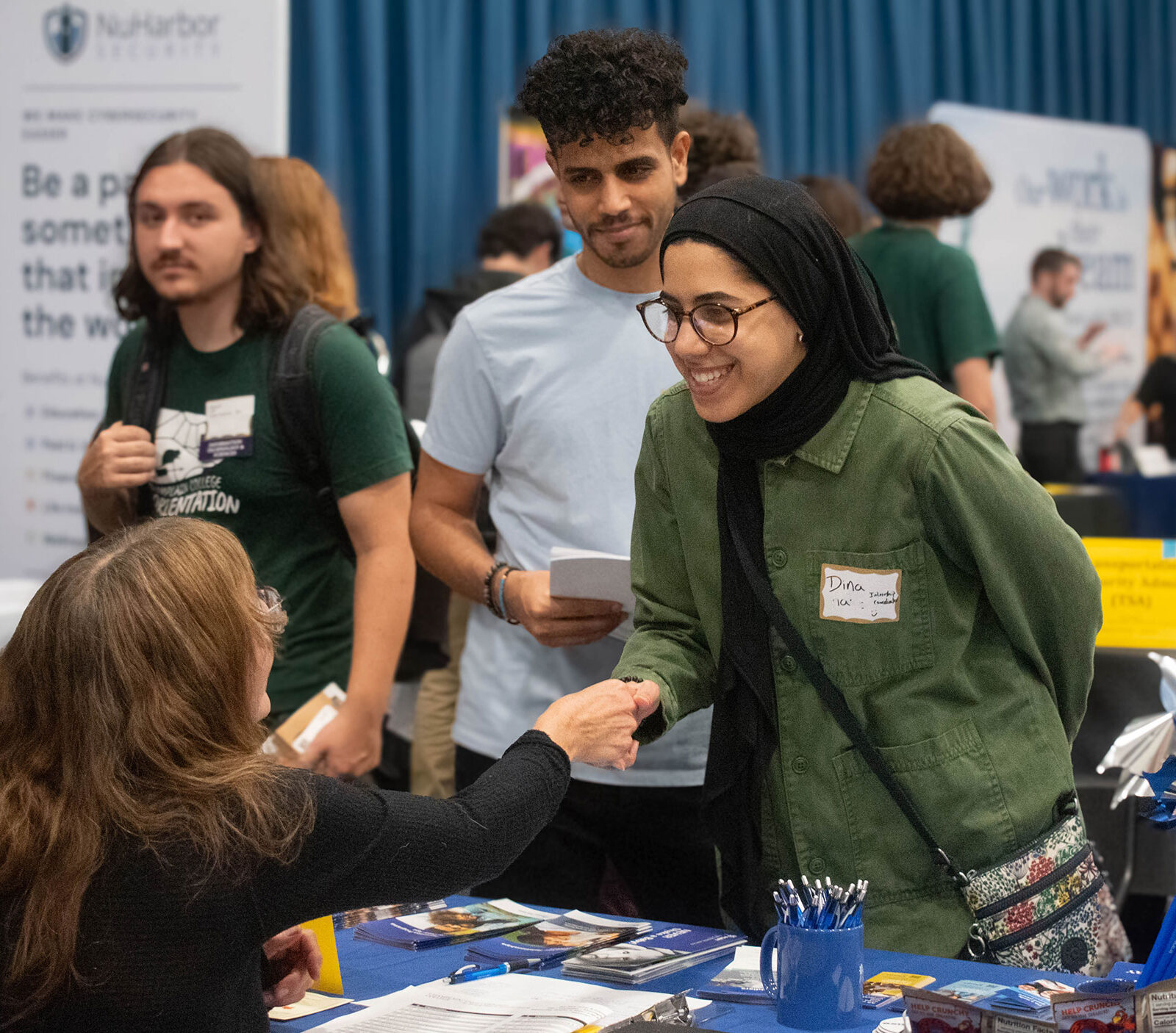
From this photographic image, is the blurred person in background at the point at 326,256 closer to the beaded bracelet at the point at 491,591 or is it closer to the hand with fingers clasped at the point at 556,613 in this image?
the beaded bracelet at the point at 491,591

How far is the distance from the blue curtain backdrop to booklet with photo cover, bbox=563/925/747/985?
3786 millimetres

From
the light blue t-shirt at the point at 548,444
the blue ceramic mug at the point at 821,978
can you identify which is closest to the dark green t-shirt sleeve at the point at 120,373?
the light blue t-shirt at the point at 548,444

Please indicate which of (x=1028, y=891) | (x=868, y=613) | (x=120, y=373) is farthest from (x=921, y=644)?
(x=120, y=373)

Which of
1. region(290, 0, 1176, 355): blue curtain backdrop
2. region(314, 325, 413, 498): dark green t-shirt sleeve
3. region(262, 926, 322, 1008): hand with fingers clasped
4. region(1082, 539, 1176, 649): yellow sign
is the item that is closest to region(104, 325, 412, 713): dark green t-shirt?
region(314, 325, 413, 498): dark green t-shirt sleeve

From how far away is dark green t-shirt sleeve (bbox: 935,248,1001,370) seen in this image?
359cm

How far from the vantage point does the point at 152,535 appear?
1385mm

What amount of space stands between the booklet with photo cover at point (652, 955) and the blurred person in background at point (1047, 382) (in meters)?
5.11

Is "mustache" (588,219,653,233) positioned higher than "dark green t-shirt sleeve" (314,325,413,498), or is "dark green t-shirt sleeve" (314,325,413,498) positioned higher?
"mustache" (588,219,653,233)

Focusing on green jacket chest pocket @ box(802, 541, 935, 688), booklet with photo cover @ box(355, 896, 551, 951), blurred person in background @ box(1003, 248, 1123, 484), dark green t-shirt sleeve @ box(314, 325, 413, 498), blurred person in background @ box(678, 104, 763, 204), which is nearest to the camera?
green jacket chest pocket @ box(802, 541, 935, 688)

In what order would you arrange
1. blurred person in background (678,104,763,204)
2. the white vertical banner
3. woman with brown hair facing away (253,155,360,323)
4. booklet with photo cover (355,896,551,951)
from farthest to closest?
the white vertical banner < blurred person in background (678,104,763,204) < woman with brown hair facing away (253,155,360,323) < booklet with photo cover (355,896,551,951)

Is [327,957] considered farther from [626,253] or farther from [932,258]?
[932,258]

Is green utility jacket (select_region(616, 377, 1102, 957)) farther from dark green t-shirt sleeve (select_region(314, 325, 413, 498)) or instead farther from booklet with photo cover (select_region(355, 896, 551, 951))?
dark green t-shirt sleeve (select_region(314, 325, 413, 498))

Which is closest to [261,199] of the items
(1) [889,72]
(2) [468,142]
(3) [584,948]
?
(3) [584,948]

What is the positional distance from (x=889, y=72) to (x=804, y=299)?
20.4 feet
